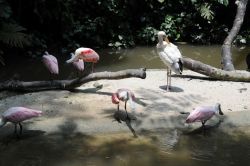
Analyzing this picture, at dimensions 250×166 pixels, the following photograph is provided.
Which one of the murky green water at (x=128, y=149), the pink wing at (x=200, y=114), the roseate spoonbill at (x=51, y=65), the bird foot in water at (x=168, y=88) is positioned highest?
the roseate spoonbill at (x=51, y=65)

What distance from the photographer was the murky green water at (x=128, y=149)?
18.7 ft

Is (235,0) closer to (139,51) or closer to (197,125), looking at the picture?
(139,51)

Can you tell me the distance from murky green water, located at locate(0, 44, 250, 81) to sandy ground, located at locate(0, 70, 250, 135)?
6.22 feet

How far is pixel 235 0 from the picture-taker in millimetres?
12742

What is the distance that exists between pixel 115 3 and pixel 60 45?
6.26 feet

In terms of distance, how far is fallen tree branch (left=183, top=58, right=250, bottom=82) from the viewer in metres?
8.37

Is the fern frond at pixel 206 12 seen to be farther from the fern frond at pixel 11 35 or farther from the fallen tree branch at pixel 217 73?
the fern frond at pixel 11 35

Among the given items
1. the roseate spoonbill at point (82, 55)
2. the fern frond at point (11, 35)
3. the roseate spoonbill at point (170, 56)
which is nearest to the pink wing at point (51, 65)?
the roseate spoonbill at point (82, 55)

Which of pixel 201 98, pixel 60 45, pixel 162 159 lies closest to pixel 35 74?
pixel 60 45

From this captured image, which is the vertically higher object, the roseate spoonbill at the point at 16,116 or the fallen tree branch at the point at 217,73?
the fallen tree branch at the point at 217,73

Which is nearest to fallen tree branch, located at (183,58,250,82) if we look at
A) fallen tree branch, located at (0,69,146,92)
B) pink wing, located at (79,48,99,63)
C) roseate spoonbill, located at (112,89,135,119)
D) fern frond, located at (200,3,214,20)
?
pink wing, located at (79,48,99,63)

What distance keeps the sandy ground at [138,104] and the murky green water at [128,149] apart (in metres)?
0.20

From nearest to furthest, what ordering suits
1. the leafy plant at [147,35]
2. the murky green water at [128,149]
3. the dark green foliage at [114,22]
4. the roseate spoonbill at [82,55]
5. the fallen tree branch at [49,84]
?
the murky green water at [128,149] → the fallen tree branch at [49,84] → the roseate spoonbill at [82,55] → the dark green foliage at [114,22] → the leafy plant at [147,35]

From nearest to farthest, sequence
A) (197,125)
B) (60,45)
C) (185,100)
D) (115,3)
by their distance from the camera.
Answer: (197,125), (185,100), (60,45), (115,3)
